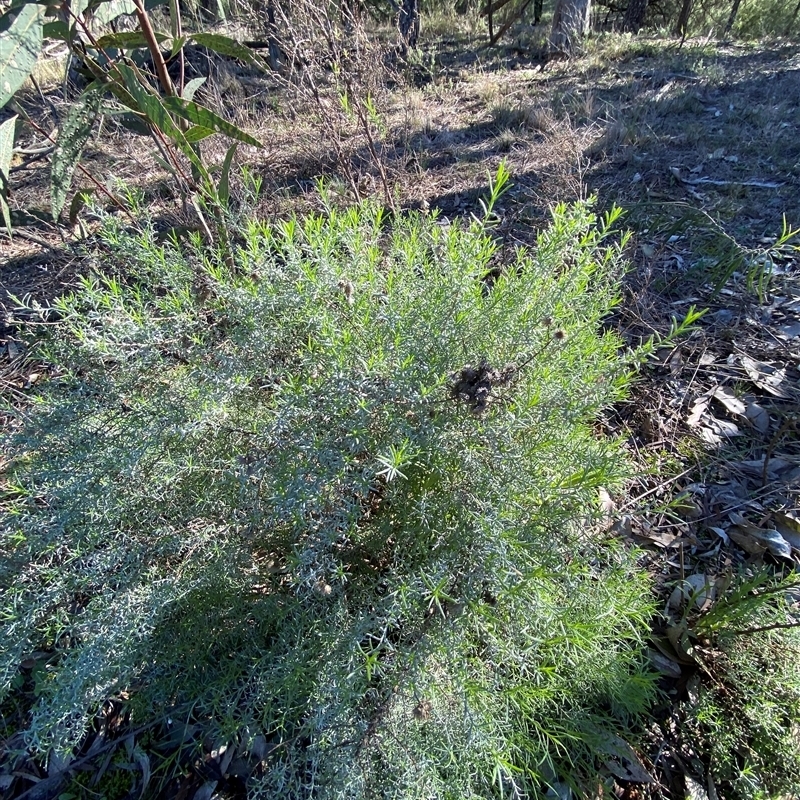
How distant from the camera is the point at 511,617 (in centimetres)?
141

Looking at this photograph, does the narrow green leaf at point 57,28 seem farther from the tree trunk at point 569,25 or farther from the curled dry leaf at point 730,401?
the tree trunk at point 569,25

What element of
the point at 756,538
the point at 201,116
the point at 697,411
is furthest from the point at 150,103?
the point at 756,538

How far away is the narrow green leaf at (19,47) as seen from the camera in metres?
1.38

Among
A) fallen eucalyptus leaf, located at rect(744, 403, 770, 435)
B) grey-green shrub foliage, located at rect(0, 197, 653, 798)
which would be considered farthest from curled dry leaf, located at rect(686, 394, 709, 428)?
grey-green shrub foliage, located at rect(0, 197, 653, 798)

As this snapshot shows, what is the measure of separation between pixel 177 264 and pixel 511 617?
4.94ft

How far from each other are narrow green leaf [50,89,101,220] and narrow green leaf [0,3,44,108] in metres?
0.19

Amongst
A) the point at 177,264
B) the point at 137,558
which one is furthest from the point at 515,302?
the point at 137,558

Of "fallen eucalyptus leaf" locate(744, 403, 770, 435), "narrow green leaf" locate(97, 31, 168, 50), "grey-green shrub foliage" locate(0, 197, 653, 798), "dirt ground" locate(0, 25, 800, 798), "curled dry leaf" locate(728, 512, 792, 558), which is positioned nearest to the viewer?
"grey-green shrub foliage" locate(0, 197, 653, 798)

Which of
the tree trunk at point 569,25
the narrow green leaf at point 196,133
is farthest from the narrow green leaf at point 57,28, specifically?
the tree trunk at point 569,25

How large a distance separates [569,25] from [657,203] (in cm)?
482

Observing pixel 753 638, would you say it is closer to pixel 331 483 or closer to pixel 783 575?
pixel 783 575

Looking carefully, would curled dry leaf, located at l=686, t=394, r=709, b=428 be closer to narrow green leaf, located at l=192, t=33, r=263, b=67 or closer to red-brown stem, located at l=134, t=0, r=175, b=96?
narrow green leaf, located at l=192, t=33, r=263, b=67

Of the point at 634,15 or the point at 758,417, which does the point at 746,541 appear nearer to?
the point at 758,417

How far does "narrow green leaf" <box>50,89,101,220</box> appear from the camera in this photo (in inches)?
63.6
